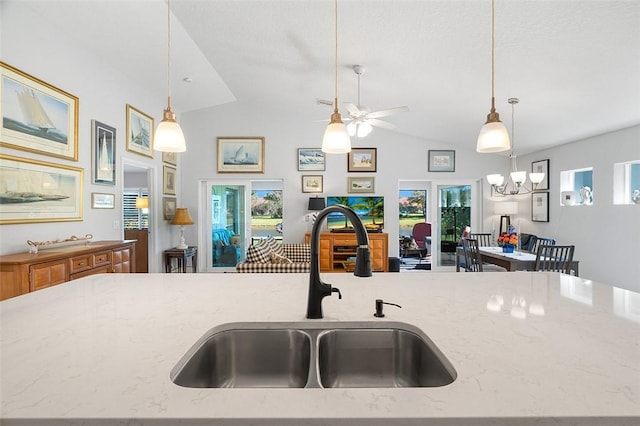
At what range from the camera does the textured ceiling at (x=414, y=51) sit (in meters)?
2.52

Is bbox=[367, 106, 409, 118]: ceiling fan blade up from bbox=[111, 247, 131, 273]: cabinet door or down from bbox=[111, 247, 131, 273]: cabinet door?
up

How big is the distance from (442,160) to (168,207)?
5.29m

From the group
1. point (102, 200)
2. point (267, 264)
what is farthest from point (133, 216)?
point (267, 264)

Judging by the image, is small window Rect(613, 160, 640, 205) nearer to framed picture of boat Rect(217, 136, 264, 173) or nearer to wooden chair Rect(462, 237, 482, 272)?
wooden chair Rect(462, 237, 482, 272)

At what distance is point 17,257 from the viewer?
2.55 meters

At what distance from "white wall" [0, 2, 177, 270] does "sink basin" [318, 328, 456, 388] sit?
10.6 ft

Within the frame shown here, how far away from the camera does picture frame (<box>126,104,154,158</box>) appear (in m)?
4.45

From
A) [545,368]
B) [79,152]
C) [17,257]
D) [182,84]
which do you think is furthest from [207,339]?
[182,84]

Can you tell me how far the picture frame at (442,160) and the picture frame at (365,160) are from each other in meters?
1.12

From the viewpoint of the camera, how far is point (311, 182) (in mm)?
6230

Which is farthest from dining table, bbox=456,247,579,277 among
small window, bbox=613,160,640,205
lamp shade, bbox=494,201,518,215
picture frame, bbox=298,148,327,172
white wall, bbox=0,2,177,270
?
white wall, bbox=0,2,177,270

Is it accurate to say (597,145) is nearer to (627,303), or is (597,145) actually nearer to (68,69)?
(627,303)

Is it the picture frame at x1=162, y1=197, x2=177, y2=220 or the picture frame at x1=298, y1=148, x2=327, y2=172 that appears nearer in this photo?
the picture frame at x1=162, y1=197, x2=177, y2=220

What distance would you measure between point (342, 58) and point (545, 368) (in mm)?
3505
